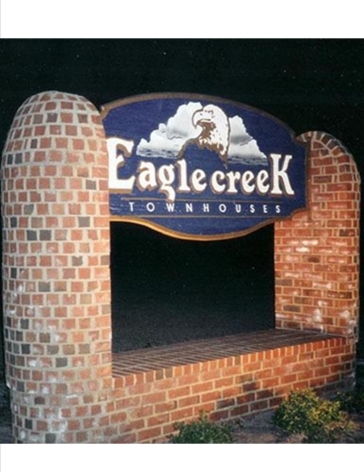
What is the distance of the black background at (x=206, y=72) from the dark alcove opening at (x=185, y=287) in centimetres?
491

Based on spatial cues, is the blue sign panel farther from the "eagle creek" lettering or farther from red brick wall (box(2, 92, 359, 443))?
red brick wall (box(2, 92, 359, 443))

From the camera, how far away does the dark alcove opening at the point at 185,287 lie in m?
12.0

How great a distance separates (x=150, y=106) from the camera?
5488 millimetres

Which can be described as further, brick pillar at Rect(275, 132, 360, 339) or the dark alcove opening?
the dark alcove opening

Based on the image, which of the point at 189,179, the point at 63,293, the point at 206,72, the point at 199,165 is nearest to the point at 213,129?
the point at 199,165

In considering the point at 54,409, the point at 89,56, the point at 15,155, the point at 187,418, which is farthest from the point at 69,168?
the point at 89,56

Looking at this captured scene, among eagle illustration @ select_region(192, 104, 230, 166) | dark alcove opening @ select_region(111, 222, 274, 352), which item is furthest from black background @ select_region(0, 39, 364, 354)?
eagle illustration @ select_region(192, 104, 230, 166)

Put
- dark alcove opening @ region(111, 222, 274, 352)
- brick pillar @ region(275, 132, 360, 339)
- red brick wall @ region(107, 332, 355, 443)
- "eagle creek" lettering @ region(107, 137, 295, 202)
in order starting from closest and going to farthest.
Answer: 1. red brick wall @ region(107, 332, 355, 443)
2. "eagle creek" lettering @ region(107, 137, 295, 202)
3. brick pillar @ region(275, 132, 360, 339)
4. dark alcove opening @ region(111, 222, 274, 352)

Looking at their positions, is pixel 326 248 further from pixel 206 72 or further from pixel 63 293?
pixel 206 72

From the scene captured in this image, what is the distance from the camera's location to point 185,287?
1891cm

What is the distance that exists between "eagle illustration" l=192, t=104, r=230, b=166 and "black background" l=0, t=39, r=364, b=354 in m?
7.40

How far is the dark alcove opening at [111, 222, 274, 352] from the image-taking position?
12047 millimetres

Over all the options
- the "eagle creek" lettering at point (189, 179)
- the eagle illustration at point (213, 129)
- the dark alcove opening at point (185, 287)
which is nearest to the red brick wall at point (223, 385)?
the "eagle creek" lettering at point (189, 179)

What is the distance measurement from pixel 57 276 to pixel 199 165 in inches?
73.9
